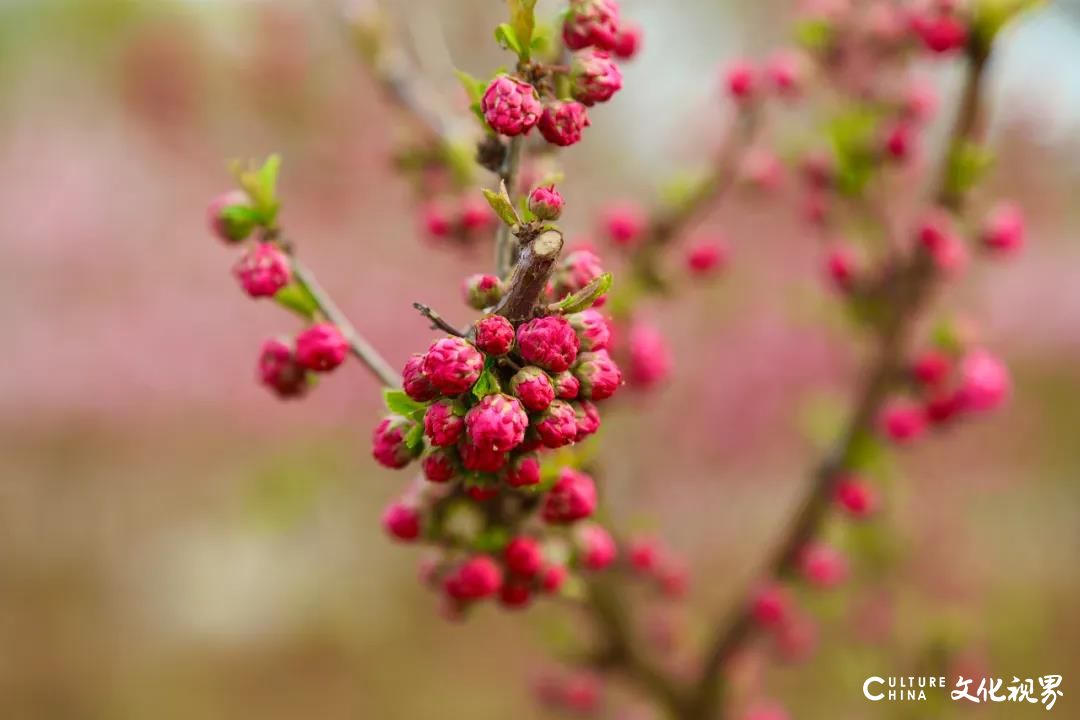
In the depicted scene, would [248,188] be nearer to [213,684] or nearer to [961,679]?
[961,679]

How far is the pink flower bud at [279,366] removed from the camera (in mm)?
939

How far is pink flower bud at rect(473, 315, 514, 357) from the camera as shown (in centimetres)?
66

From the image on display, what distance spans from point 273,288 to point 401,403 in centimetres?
23

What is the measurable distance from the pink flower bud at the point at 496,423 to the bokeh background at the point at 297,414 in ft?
9.62

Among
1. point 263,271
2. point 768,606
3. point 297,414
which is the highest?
point 297,414

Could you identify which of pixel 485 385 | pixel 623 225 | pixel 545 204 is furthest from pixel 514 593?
pixel 623 225

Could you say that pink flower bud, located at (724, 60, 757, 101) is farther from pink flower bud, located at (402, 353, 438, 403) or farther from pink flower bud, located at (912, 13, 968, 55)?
pink flower bud, located at (402, 353, 438, 403)

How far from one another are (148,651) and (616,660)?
13.8 feet

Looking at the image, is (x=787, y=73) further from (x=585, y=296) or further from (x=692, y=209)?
(x=585, y=296)

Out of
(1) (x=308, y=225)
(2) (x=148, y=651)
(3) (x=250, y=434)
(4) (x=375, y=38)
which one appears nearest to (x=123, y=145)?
(1) (x=308, y=225)

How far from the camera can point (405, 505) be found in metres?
0.92

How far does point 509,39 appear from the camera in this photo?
29.2 inches

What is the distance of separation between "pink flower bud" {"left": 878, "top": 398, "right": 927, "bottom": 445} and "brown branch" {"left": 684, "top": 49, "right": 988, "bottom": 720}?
59 mm

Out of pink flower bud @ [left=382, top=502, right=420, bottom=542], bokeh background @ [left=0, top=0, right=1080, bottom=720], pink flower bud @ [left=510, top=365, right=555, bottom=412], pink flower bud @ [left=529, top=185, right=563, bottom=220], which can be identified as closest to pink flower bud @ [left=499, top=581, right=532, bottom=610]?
pink flower bud @ [left=382, top=502, right=420, bottom=542]
